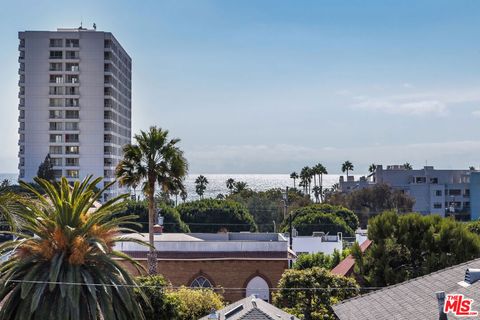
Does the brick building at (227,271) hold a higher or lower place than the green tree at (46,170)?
lower

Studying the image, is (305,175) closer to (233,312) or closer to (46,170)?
(46,170)

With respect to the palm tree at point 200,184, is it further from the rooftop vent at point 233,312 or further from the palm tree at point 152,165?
the rooftop vent at point 233,312

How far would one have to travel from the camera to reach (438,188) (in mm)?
133750

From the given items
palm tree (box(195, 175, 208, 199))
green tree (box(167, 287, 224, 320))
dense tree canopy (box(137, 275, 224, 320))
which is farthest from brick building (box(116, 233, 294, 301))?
palm tree (box(195, 175, 208, 199))

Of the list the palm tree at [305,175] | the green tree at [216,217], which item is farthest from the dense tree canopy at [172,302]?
the palm tree at [305,175]

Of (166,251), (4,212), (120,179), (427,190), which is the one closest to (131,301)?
(4,212)

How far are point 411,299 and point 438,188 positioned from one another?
11722 centimetres

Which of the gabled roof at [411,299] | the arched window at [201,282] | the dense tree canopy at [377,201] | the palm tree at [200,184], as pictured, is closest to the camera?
the gabled roof at [411,299]

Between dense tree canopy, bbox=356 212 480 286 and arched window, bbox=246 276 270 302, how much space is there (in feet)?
19.1

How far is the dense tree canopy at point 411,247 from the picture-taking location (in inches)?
1601

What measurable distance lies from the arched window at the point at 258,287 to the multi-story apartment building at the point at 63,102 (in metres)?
84.6

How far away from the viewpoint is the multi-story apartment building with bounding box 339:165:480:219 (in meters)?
129

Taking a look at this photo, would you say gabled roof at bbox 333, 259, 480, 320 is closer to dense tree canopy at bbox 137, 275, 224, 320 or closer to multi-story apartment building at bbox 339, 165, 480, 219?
dense tree canopy at bbox 137, 275, 224, 320

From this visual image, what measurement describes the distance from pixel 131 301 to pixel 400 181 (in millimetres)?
121628
